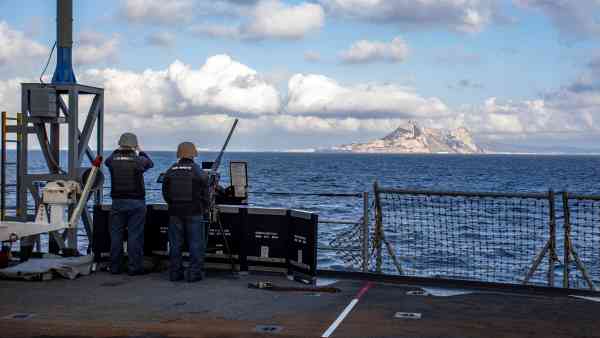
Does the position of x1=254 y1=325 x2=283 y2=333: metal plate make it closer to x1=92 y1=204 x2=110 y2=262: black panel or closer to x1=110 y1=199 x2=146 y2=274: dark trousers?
x1=110 y1=199 x2=146 y2=274: dark trousers

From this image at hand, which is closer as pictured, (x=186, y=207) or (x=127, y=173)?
(x=186, y=207)

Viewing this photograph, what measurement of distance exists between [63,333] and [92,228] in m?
5.06

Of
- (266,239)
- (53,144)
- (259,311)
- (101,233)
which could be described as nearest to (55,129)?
(53,144)

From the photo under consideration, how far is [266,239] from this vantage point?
36.9ft

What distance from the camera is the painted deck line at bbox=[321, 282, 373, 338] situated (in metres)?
7.67

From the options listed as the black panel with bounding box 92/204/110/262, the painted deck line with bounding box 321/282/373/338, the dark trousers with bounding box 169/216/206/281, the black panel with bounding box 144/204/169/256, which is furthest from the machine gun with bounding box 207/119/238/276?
the painted deck line with bounding box 321/282/373/338

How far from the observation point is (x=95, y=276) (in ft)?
36.2

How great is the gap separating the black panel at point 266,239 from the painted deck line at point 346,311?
1420mm

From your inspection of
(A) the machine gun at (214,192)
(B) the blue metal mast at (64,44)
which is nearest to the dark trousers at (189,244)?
(A) the machine gun at (214,192)

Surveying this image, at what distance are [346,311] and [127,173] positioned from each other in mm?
4103

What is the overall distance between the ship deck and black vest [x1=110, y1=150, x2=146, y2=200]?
1260 mm

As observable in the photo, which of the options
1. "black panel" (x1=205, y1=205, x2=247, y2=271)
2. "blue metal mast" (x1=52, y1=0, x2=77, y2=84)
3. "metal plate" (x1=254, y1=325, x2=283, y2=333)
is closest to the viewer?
"metal plate" (x1=254, y1=325, x2=283, y2=333)

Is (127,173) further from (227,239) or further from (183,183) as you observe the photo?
(227,239)

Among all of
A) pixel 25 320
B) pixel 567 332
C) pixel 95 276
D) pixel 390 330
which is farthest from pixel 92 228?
pixel 567 332
